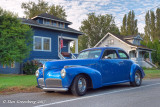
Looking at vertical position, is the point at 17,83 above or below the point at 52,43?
below

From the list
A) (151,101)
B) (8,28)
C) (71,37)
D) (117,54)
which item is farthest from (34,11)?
(151,101)

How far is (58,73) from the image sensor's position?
20.8 feet

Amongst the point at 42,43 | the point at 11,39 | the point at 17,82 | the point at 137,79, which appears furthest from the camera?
the point at 42,43

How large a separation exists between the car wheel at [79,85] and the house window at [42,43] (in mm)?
15497

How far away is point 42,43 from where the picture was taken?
72.0 ft

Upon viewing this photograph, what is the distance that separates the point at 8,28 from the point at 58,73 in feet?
36.7

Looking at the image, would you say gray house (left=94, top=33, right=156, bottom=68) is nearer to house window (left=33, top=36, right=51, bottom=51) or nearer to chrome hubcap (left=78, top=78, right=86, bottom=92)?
house window (left=33, top=36, right=51, bottom=51)

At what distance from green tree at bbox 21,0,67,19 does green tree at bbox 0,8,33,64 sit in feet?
106

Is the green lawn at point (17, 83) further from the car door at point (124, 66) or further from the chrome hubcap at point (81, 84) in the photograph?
the car door at point (124, 66)

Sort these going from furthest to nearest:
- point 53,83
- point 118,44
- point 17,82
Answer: point 118,44 → point 17,82 → point 53,83

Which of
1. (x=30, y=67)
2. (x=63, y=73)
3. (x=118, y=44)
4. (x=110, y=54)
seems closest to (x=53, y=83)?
(x=63, y=73)

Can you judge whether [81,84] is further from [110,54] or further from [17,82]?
[17,82]

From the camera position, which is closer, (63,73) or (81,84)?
(63,73)

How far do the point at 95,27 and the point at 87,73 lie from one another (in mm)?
50610
